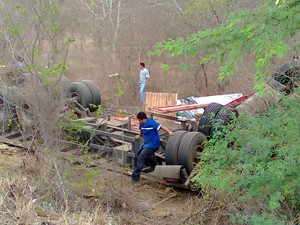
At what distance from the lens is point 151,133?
334 inches

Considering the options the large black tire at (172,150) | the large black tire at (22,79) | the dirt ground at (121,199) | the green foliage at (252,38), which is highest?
the green foliage at (252,38)

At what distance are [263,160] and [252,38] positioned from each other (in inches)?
86.5

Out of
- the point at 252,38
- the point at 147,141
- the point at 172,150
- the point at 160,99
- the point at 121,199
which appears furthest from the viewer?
the point at 160,99

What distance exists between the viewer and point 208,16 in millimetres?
17484

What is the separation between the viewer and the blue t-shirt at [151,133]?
27.7ft

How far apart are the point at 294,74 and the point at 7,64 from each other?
5281 mm

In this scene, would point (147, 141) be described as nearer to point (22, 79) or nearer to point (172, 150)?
point (172, 150)

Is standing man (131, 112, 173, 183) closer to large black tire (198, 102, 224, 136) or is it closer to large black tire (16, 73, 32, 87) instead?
large black tire (198, 102, 224, 136)

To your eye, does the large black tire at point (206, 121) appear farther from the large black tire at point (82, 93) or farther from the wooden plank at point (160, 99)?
the wooden plank at point (160, 99)

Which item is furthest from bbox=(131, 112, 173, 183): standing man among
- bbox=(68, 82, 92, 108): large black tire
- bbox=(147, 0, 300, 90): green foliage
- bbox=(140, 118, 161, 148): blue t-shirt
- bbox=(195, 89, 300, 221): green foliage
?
bbox=(147, 0, 300, 90): green foliage

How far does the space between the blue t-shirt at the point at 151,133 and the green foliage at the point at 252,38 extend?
373 centimetres

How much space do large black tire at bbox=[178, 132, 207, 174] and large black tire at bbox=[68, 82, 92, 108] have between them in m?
4.04

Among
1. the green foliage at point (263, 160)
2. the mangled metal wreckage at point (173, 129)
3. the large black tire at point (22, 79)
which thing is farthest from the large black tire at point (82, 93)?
the green foliage at point (263, 160)

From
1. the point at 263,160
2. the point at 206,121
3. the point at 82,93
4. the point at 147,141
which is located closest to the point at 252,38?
the point at 263,160
